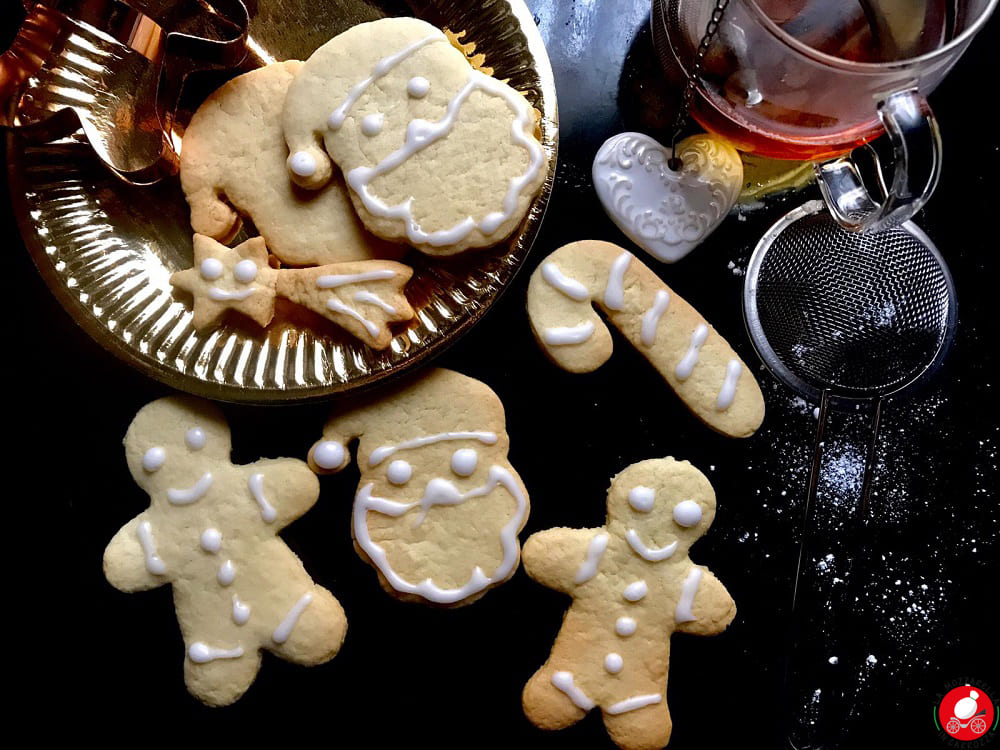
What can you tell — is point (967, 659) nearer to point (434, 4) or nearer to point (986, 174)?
point (986, 174)

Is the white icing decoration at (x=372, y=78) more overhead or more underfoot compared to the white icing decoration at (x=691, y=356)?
more overhead

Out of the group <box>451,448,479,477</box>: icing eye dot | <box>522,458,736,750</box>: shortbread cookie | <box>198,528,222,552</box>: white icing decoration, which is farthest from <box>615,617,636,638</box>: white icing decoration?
<box>198,528,222,552</box>: white icing decoration

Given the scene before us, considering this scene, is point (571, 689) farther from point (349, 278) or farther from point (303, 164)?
point (303, 164)

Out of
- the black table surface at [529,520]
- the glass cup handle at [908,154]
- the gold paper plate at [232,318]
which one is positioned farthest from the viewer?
the black table surface at [529,520]

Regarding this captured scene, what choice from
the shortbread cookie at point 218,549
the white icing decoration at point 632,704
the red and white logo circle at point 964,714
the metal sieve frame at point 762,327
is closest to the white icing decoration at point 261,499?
the shortbread cookie at point 218,549

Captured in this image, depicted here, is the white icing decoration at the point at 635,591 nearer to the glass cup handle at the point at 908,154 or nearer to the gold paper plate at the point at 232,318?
the gold paper plate at the point at 232,318

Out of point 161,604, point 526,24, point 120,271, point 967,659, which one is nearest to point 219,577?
point 161,604

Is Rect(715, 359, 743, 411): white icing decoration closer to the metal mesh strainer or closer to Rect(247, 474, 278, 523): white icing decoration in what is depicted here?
the metal mesh strainer
